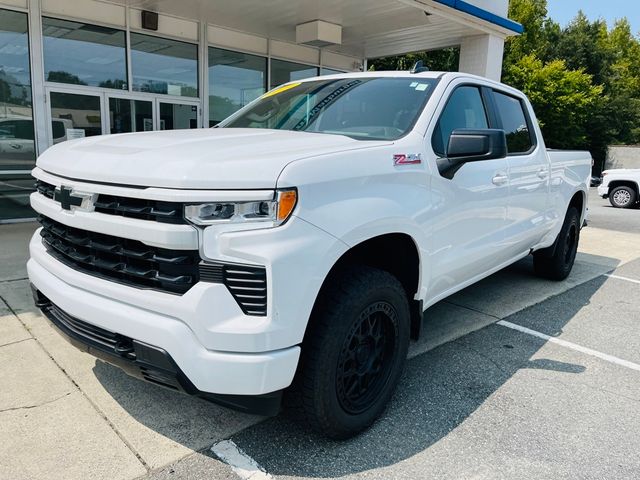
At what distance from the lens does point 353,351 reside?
269 centimetres

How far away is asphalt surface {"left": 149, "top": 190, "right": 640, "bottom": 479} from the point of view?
257 cm

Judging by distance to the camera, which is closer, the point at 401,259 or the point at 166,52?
the point at 401,259

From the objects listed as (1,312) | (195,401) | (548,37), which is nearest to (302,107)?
(195,401)

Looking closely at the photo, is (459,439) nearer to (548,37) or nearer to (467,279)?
(467,279)

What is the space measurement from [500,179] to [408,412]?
1.94 metres

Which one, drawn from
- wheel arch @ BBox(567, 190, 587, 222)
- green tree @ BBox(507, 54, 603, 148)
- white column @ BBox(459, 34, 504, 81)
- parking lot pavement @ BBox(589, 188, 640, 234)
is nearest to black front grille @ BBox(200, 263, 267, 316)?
wheel arch @ BBox(567, 190, 587, 222)

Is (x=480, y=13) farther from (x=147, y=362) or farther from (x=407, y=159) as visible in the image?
(x=147, y=362)

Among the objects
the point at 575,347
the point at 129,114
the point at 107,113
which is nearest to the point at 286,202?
the point at 575,347

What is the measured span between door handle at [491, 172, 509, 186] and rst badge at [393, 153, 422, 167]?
3.65 feet

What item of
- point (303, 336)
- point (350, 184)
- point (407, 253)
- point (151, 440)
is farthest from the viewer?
point (407, 253)

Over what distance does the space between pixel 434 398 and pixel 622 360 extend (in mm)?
1780

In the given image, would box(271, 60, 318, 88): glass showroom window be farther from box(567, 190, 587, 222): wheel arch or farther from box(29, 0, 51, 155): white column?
box(567, 190, 587, 222): wheel arch

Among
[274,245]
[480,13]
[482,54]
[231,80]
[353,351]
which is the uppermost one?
[480,13]

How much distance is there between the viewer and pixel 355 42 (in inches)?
502
